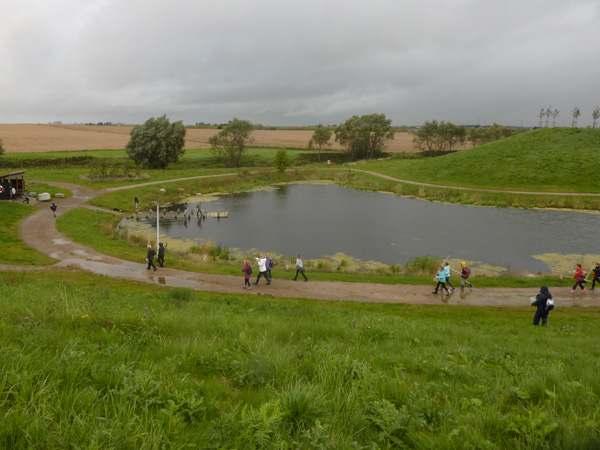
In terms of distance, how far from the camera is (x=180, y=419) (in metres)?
4.67

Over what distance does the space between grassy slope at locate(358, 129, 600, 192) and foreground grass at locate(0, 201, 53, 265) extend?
69212 mm

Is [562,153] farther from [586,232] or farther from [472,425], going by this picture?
[472,425]

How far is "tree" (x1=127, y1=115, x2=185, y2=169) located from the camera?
96188mm

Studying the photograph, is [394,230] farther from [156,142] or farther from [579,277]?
[156,142]

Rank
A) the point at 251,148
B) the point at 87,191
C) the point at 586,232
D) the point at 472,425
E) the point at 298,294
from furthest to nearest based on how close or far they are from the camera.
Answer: the point at 251,148 < the point at 87,191 < the point at 586,232 < the point at 298,294 < the point at 472,425

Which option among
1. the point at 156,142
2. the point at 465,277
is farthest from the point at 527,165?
the point at 156,142

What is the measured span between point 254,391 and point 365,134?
13251cm

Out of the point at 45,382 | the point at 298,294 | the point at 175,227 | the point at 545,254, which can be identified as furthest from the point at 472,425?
the point at 175,227

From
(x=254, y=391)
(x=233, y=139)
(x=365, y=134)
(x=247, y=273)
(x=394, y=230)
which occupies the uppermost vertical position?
(x=365, y=134)

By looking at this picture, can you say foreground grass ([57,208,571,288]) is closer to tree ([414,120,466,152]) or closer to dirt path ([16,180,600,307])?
dirt path ([16,180,600,307])

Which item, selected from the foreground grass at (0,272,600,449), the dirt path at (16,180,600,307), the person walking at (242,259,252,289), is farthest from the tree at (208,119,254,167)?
the foreground grass at (0,272,600,449)

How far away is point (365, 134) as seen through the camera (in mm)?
134000

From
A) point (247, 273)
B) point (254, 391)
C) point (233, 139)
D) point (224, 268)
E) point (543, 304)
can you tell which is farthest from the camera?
point (233, 139)

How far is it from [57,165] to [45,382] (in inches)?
4136
